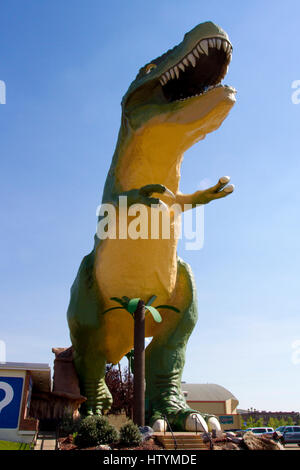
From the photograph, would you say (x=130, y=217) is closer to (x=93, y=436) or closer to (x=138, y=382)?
(x=138, y=382)

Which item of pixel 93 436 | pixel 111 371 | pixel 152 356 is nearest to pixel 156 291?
pixel 152 356

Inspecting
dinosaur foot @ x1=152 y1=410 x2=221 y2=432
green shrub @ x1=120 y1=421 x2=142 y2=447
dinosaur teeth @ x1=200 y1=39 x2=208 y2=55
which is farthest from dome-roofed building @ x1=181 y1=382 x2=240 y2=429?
dinosaur teeth @ x1=200 y1=39 x2=208 y2=55

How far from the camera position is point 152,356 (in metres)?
8.09

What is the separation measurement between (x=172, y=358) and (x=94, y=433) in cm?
219

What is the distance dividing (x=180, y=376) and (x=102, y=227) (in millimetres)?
2894

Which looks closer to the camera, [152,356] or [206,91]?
[206,91]

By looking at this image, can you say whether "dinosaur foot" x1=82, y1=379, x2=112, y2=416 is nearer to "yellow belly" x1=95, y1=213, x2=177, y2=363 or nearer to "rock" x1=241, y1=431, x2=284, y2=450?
"yellow belly" x1=95, y1=213, x2=177, y2=363

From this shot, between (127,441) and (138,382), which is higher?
(138,382)

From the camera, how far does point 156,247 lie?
25.2 ft

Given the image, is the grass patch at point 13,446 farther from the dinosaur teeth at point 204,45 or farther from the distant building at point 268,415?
the distant building at point 268,415

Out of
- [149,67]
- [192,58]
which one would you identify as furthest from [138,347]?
[149,67]

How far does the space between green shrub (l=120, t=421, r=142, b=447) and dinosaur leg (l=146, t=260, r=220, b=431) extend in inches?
43.7

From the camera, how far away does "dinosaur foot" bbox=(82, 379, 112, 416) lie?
784cm

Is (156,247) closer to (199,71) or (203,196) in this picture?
(203,196)
